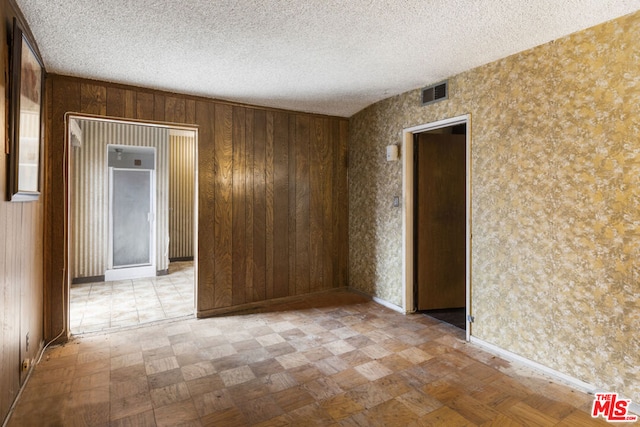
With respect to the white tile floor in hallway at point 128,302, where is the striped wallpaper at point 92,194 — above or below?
above

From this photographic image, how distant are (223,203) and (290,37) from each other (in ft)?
6.62

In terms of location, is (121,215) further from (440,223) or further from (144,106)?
(440,223)

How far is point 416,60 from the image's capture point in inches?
111

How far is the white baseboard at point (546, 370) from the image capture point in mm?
2195

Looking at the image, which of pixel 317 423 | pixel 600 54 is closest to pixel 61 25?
pixel 317 423

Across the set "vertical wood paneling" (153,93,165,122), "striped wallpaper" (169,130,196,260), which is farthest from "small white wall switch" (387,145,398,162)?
"striped wallpaper" (169,130,196,260)

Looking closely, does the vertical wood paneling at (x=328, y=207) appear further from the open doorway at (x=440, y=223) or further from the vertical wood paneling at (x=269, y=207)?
the open doorway at (x=440, y=223)

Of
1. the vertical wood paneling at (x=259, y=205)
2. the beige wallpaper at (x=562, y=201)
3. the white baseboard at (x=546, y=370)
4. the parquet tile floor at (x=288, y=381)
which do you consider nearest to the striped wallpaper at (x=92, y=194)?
the vertical wood paneling at (x=259, y=205)

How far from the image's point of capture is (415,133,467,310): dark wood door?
3.78m

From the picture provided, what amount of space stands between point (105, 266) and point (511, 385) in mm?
5565

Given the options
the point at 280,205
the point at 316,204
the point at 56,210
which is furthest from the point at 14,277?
the point at 316,204

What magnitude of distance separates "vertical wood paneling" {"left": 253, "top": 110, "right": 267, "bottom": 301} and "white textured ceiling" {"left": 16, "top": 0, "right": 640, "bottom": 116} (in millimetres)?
678

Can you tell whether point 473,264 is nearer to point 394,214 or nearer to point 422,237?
point 422,237

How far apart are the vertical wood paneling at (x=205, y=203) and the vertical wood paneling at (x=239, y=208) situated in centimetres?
25
